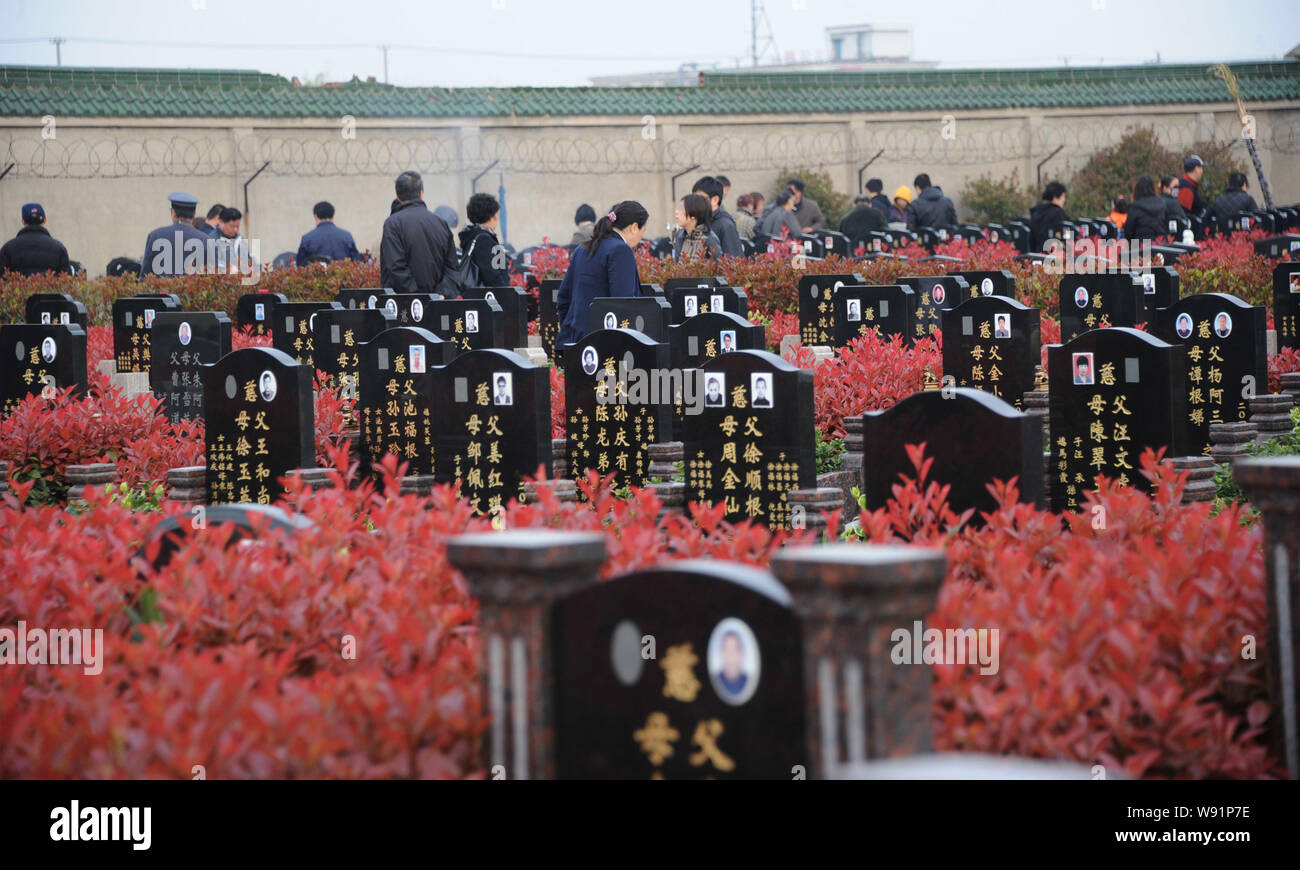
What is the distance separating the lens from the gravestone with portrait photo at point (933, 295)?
463 inches

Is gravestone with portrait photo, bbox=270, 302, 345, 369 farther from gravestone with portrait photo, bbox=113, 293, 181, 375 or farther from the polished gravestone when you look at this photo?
gravestone with portrait photo, bbox=113, 293, 181, 375

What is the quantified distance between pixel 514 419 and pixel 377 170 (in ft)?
67.8

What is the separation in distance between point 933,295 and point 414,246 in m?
3.92

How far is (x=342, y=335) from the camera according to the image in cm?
1059

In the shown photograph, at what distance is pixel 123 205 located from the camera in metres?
24.7

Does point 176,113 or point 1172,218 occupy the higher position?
point 176,113

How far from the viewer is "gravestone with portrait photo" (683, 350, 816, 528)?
6047 mm

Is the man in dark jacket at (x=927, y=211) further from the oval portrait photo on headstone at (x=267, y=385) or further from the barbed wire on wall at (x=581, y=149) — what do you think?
the oval portrait photo on headstone at (x=267, y=385)

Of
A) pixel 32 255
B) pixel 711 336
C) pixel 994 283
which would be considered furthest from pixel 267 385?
pixel 32 255

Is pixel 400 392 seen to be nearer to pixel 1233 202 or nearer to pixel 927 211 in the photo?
pixel 927 211

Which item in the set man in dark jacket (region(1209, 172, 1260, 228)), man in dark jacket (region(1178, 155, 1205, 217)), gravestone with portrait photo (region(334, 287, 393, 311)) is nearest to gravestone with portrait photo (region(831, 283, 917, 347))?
gravestone with portrait photo (region(334, 287, 393, 311))
